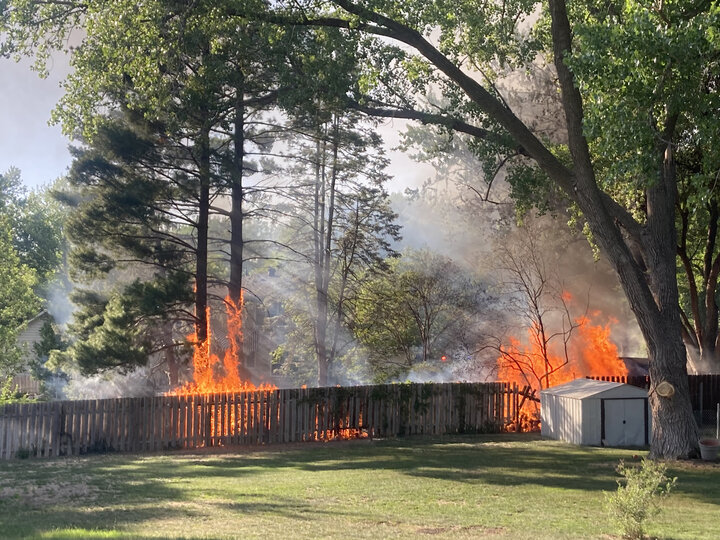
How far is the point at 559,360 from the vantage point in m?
25.6

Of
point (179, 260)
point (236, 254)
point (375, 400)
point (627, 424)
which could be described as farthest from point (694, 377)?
point (179, 260)

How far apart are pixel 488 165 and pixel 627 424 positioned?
23.3 feet

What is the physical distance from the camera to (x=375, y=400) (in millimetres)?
21156

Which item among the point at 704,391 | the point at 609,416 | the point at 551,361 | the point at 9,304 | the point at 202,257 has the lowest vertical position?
the point at 609,416

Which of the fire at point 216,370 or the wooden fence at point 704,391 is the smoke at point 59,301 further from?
the wooden fence at point 704,391

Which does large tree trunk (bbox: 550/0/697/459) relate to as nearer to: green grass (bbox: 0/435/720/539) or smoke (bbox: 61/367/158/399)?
green grass (bbox: 0/435/720/539)

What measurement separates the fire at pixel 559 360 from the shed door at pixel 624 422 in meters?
3.95

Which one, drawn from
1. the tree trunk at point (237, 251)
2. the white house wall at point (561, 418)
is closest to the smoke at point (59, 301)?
the tree trunk at point (237, 251)

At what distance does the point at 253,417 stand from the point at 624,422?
9.13m

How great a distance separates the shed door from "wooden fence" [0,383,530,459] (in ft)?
13.5

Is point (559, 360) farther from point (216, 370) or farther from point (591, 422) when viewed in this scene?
point (216, 370)

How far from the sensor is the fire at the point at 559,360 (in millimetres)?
24141

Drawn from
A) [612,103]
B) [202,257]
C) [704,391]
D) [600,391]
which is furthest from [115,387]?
[612,103]

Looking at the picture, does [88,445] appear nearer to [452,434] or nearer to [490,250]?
[452,434]
